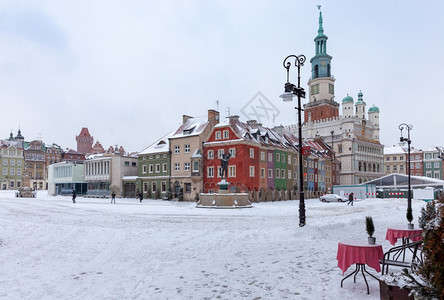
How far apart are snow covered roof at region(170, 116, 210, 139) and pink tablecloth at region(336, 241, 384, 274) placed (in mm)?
39223

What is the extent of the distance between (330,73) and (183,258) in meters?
90.8

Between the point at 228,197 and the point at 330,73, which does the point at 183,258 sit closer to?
the point at 228,197

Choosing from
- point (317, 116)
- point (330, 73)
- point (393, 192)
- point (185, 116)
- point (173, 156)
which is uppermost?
point (330, 73)

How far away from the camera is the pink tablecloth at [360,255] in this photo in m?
6.79

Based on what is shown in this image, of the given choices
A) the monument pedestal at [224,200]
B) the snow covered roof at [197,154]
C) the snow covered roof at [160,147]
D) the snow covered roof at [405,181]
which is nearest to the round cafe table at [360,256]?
the monument pedestal at [224,200]

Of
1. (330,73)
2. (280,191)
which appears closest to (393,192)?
(280,191)

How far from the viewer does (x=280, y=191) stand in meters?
49.0

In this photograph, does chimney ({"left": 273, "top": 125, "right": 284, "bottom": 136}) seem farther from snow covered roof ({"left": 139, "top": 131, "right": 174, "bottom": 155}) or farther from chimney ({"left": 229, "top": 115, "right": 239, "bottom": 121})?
snow covered roof ({"left": 139, "top": 131, "right": 174, "bottom": 155})

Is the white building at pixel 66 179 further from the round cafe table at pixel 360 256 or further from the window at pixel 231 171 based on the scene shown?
the round cafe table at pixel 360 256

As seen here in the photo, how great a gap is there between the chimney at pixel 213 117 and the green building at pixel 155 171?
7924mm

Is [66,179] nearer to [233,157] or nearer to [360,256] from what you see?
[233,157]

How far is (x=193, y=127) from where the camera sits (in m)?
47.7

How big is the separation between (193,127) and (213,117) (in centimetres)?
335

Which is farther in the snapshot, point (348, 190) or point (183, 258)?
point (348, 190)
